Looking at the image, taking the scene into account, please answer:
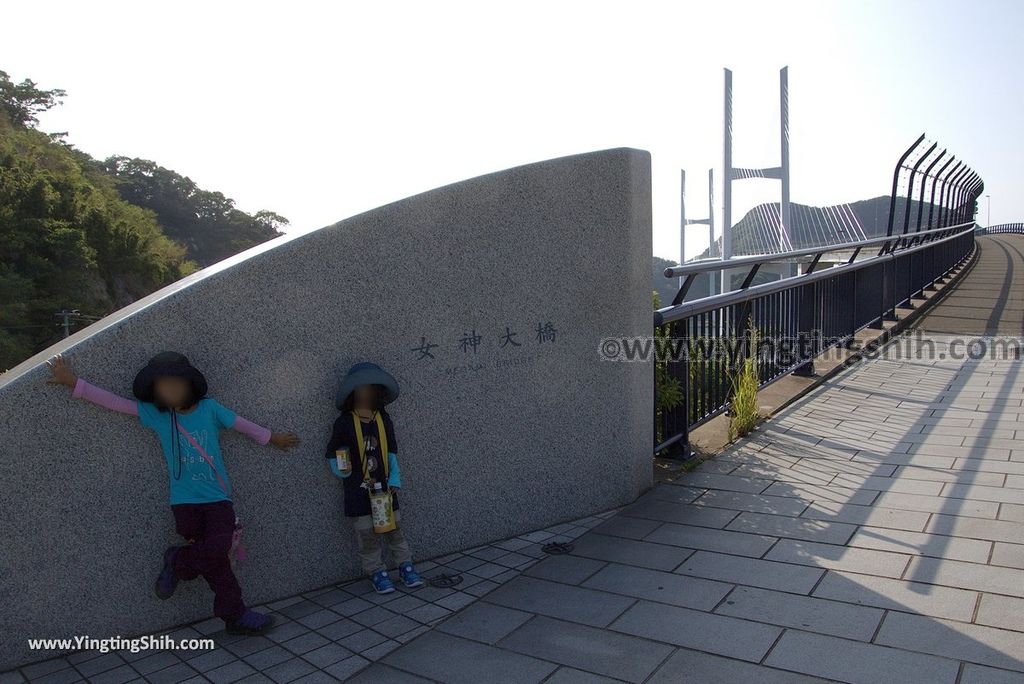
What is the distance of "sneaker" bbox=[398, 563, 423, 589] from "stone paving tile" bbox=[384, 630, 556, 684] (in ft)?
1.66

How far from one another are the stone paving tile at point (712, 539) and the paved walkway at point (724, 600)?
0.01 m

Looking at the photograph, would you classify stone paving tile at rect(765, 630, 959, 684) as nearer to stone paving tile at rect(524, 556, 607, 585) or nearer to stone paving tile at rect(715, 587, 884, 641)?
stone paving tile at rect(715, 587, 884, 641)

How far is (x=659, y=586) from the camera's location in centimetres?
338

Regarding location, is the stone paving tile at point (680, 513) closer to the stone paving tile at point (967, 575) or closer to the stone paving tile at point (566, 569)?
the stone paving tile at point (566, 569)

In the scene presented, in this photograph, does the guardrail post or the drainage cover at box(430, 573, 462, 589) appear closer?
the drainage cover at box(430, 573, 462, 589)

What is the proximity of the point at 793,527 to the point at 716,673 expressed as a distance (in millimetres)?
1519

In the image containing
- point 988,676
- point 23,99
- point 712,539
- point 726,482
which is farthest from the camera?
point 23,99

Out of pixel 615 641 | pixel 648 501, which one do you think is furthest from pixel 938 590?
pixel 648 501

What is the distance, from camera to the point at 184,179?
77.5 metres

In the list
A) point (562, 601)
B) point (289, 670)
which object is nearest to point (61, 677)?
point (289, 670)

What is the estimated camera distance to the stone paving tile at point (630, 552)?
364cm

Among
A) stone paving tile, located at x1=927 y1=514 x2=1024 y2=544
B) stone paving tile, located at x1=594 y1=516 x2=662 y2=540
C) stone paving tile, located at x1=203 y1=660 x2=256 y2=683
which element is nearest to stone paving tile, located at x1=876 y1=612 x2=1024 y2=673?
stone paving tile, located at x1=927 y1=514 x2=1024 y2=544

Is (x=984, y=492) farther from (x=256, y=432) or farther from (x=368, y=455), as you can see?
(x=256, y=432)

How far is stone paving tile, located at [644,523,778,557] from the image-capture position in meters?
3.72
